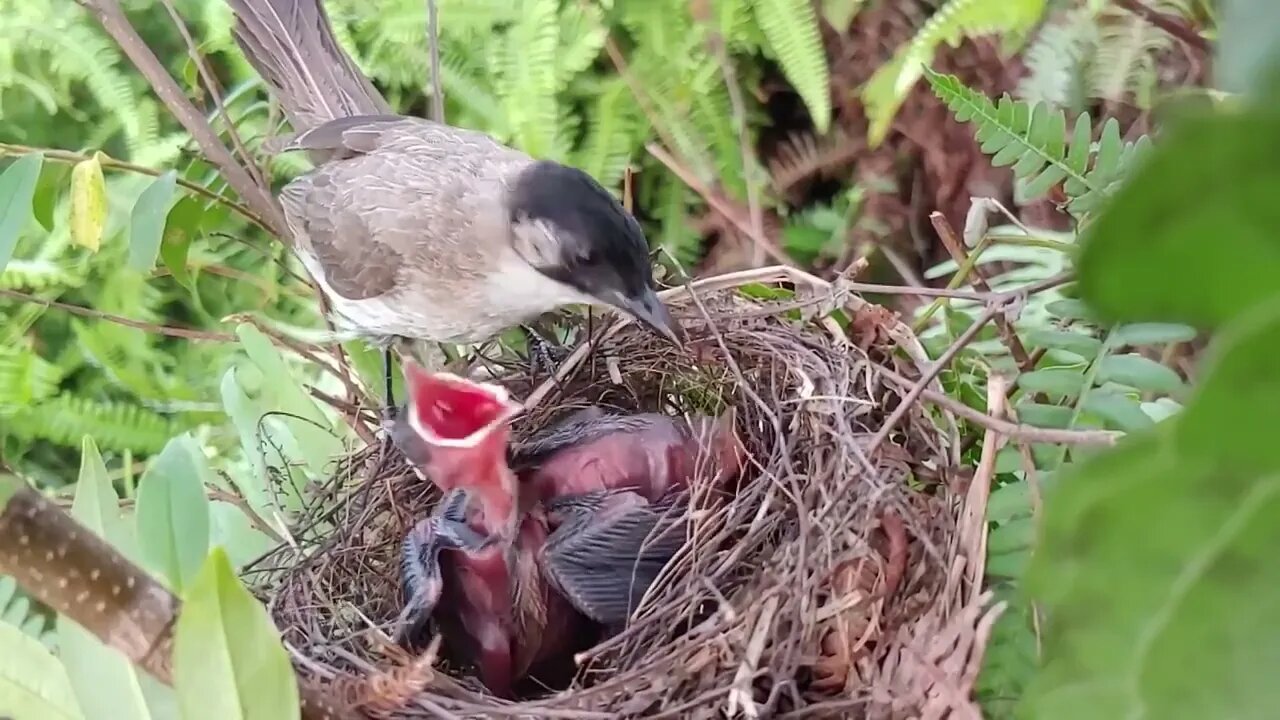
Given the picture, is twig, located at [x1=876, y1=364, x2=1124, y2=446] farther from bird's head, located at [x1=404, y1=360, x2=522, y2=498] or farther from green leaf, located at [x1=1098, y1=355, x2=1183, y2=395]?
bird's head, located at [x1=404, y1=360, x2=522, y2=498]

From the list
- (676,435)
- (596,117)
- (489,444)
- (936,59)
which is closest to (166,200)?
(489,444)

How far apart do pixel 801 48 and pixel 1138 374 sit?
35.7 inches

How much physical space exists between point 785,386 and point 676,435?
10 cm

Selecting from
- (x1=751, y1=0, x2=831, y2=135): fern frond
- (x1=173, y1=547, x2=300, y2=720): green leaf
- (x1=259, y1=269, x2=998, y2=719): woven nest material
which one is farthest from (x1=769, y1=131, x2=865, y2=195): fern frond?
(x1=173, y1=547, x2=300, y2=720): green leaf

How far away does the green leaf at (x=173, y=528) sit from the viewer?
0.48 metres

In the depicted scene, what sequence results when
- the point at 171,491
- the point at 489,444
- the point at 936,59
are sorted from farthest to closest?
the point at 936,59
the point at 489,444
the point at 171,491

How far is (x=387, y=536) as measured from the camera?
35.9 inches

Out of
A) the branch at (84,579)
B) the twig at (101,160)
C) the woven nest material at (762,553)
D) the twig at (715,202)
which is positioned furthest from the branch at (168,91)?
the branch at (84,579)

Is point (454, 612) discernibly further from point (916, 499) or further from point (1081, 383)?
point (1081, 383)

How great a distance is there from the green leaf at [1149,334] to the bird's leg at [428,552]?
48 centimetres

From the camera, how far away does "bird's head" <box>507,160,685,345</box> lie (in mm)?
842

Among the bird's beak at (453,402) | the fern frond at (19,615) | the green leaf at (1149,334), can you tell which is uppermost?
the green leaf at (1149,334)

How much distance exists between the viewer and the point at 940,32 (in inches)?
42.9

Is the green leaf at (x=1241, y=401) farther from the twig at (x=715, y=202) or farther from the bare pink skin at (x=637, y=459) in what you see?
the twig at (x=715, y=202)
